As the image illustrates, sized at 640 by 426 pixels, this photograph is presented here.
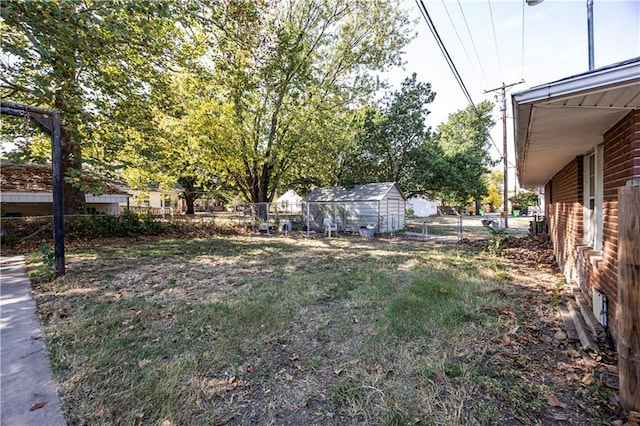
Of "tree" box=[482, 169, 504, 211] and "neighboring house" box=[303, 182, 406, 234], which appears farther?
"tree" box=[482, 169, 504, 211]

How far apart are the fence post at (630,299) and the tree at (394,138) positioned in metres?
15.6

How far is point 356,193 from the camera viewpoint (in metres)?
16.7

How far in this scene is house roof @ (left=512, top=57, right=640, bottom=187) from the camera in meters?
2.20

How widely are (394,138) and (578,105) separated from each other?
1530 centimetres

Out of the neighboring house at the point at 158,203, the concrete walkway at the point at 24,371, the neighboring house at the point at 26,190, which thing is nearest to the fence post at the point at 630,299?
the concrete walkway at the point at 24,371

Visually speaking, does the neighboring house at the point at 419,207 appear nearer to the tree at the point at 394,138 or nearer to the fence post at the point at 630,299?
the tree at the point at 394,138

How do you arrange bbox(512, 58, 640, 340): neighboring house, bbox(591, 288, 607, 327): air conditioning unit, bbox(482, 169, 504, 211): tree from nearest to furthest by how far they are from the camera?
bbox(512, 58, 640, 340): neighboring house
bbox(591, 288, 607, 327): air conditioning unit
bbox(482, 169, 504, 211): tree

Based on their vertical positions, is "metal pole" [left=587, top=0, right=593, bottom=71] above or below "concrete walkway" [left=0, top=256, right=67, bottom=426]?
above

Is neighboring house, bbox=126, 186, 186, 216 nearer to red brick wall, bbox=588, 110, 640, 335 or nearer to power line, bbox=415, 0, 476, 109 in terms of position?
power line, bbox=415, 0, 476, 109

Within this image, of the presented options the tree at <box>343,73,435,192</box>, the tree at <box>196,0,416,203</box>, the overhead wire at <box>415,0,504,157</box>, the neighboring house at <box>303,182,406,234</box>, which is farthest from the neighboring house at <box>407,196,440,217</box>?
the overhead wire at <box>415,0,504,157</box>

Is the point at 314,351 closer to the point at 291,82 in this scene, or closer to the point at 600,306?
the point at 600,306

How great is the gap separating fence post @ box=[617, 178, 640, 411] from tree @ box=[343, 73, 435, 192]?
51.1 ft

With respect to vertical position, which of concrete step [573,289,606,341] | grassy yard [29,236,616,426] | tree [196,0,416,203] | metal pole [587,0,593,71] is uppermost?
tree [196,0,416,203]

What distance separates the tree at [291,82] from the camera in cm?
1129
